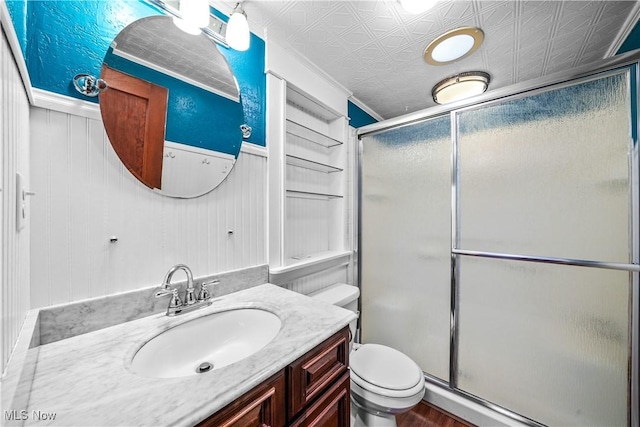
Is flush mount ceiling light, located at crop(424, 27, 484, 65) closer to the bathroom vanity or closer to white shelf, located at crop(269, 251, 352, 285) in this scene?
white shelf, located at crop(269, 251, 352, 285)

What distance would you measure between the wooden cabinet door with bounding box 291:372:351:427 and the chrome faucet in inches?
21.5

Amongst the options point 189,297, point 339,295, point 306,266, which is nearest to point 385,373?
point 339,295

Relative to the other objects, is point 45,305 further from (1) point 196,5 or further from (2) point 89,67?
(1) point 196,5

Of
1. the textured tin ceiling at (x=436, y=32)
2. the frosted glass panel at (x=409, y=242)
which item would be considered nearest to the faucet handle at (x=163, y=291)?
the textured tin ceiling at (x=436, y=32)

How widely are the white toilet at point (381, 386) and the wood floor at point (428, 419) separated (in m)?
0.34

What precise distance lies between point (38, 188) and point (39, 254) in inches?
7.7

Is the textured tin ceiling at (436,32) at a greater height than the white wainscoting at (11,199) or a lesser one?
greater

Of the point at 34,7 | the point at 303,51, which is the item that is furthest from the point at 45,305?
the point at 303,51

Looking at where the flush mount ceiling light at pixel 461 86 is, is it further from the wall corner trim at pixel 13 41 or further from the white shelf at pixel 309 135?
the wall corner trim at pixel 13 41

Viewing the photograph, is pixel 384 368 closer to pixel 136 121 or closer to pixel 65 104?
pixel 136 121

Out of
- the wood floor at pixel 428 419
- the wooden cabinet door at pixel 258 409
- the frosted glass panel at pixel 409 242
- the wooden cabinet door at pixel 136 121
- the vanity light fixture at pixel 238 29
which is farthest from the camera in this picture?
the frosted glass panel at pixel 409 242

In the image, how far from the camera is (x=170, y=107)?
3.06 feet

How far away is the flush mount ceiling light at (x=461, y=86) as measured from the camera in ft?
5.23

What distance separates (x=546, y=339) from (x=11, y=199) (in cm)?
209
